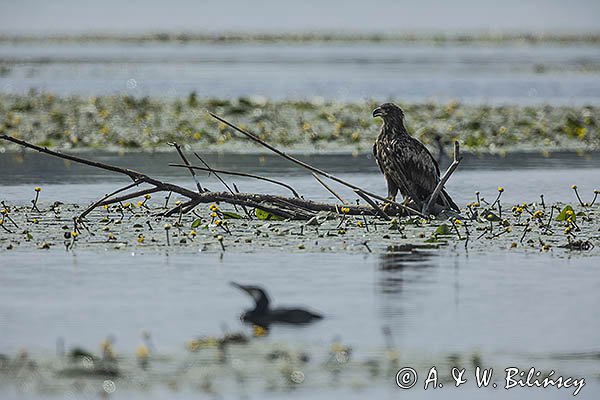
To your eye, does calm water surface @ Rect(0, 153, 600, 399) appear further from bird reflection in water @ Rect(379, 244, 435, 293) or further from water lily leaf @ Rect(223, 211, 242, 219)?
water lily leaf @ Rect(223, 211, 242, 219)

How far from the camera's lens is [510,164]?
62.4 ft

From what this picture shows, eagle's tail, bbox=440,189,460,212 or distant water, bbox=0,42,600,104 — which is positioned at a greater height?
distant water, bbox=0,42,600,104

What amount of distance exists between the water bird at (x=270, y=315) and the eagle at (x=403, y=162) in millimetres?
4350

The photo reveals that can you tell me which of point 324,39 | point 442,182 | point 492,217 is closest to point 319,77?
point 492,217

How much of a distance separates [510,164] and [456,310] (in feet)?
34.4

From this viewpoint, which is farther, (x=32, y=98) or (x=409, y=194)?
(x=32, y=98)

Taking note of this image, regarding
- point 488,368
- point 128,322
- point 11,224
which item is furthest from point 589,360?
point 11,224

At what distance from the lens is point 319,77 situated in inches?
1757

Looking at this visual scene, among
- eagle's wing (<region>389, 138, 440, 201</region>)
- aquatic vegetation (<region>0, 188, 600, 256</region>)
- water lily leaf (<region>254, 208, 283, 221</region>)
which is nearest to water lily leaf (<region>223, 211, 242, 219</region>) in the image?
aquatic vegetation (<region>0, 188, 600, 256</region>)

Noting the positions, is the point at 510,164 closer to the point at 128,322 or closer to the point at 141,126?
the point at 141,126

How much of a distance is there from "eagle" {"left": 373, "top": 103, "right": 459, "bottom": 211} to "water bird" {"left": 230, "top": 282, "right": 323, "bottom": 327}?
4.35 metres

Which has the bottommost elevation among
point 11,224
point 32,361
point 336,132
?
point 32,361

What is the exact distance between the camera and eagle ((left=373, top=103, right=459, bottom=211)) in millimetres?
12602

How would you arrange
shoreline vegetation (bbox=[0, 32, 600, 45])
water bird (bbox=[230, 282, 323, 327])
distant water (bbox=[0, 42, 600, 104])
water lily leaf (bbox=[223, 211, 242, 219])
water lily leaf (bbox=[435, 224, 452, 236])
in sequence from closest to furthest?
water bird (bbox=[230, 282, 323, 327])
water lily leaf (bbox=[435, 224, 452, 236])
water lily leaf (bbox=[223, 211, 242, 219])
distant water (bbox=[0, 42, 600, 104])
shoreline vegetation (bbox=[0, 32, 600, 45])
